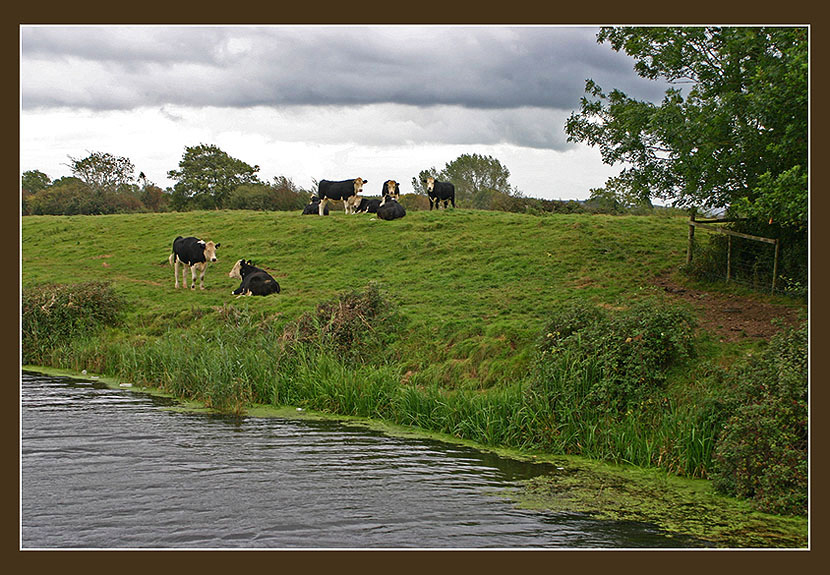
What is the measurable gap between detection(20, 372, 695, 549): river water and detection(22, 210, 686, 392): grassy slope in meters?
3.66

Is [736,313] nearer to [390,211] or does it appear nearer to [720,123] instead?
[720,123]

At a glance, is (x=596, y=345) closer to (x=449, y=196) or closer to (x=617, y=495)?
(x=617, y=495)

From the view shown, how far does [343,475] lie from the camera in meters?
11.5

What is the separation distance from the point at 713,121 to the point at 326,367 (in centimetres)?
916

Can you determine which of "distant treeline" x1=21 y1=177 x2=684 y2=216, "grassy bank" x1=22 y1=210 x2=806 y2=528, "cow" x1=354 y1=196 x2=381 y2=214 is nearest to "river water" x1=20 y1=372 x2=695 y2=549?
"grassy bank" x1=22 y1=210 x2=806 y2=528

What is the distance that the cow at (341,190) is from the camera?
119 ft

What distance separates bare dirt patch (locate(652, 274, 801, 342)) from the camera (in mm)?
15281

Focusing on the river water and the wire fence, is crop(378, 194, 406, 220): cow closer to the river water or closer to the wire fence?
the wire fence

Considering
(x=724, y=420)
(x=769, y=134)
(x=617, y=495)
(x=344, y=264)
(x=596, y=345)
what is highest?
(x=769, y=134)

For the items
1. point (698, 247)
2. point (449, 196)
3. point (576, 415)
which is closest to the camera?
point (576, 415)

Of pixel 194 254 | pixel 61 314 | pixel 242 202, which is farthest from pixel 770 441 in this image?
pixel 242 202

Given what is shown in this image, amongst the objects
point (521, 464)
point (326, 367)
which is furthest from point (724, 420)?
point (326, 367)

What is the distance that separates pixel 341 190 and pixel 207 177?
23677 mm

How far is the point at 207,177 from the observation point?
5684 cm
